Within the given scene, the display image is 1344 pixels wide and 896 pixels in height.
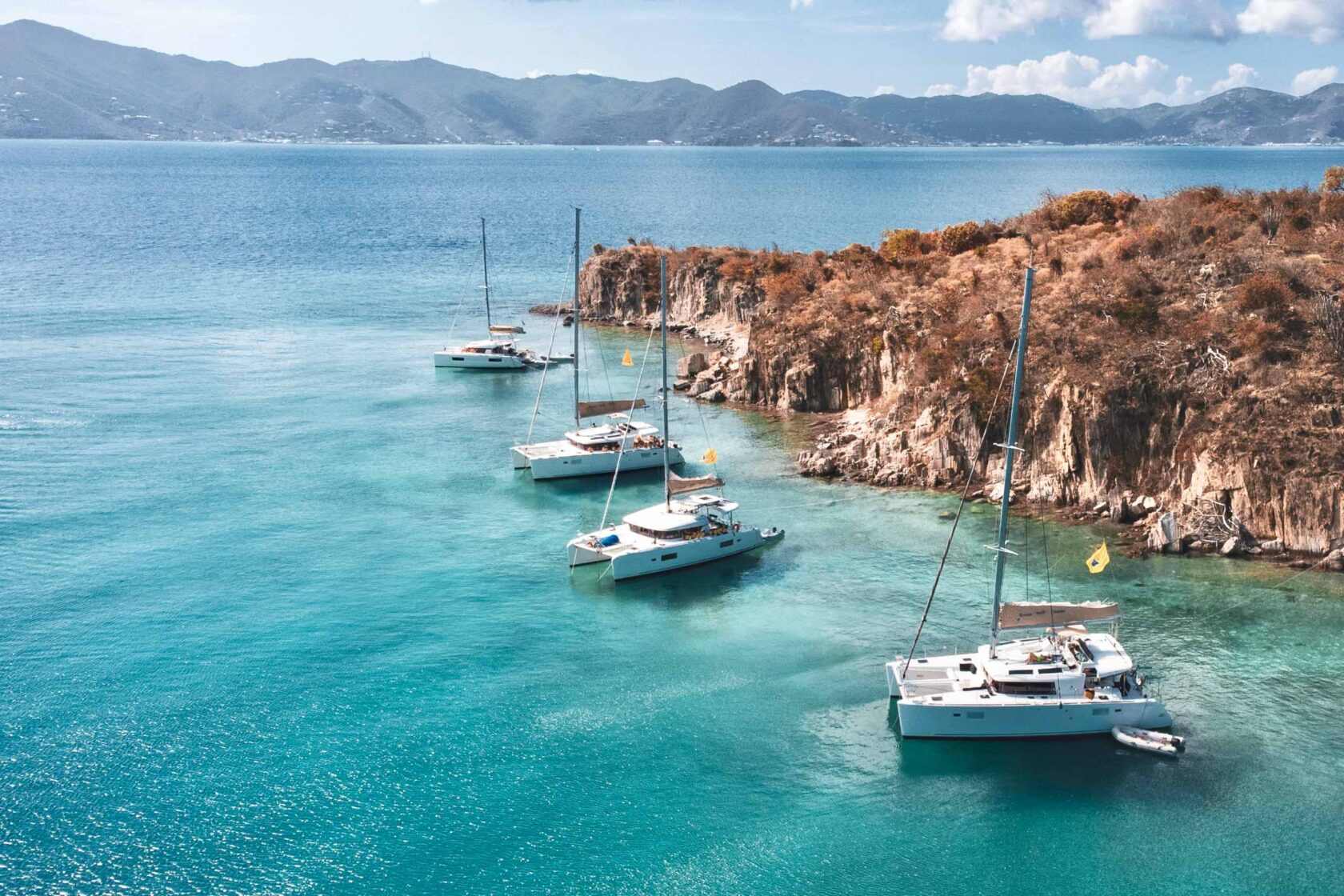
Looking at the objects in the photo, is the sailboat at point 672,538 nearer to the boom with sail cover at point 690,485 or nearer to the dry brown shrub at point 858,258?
the boom with sail cover at point 690,485

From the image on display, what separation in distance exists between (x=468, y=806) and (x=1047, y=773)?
1893 cm

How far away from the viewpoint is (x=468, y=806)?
3362 cm

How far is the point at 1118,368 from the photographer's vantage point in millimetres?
58281

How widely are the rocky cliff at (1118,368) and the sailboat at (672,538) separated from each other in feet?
36.8

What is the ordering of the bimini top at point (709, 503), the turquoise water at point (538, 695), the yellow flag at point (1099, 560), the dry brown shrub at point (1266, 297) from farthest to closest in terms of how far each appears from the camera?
the dry brown shrub at point (1266, 297)
the bimini top at point (709, 503)
the yellow flag at point (1099, 560)
the turquoise water at point (538, 695)

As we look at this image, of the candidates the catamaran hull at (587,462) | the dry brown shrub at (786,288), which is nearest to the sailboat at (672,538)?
the catamaran hull at (587,462)

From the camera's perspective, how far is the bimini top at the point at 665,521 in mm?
53156

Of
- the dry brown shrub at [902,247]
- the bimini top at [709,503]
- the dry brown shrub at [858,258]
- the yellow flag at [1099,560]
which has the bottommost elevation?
the bimini top at [709,503]

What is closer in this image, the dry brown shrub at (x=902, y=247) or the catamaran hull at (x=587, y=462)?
the catamaran hull at (x=587, y=462)

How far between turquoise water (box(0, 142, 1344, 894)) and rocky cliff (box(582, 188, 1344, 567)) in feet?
13.5

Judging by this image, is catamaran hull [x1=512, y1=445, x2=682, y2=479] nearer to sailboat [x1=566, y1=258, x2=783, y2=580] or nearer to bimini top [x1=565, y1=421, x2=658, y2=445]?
bimini top [x1=565, y1=421, x2=658, y2=445]

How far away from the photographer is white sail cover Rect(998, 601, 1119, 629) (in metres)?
39.3

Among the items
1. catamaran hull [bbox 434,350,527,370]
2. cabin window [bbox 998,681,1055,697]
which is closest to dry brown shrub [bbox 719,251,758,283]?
catamaran hull [bbox 434,350,527,370]

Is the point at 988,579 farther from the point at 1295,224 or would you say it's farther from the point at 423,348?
the point at 423,348
